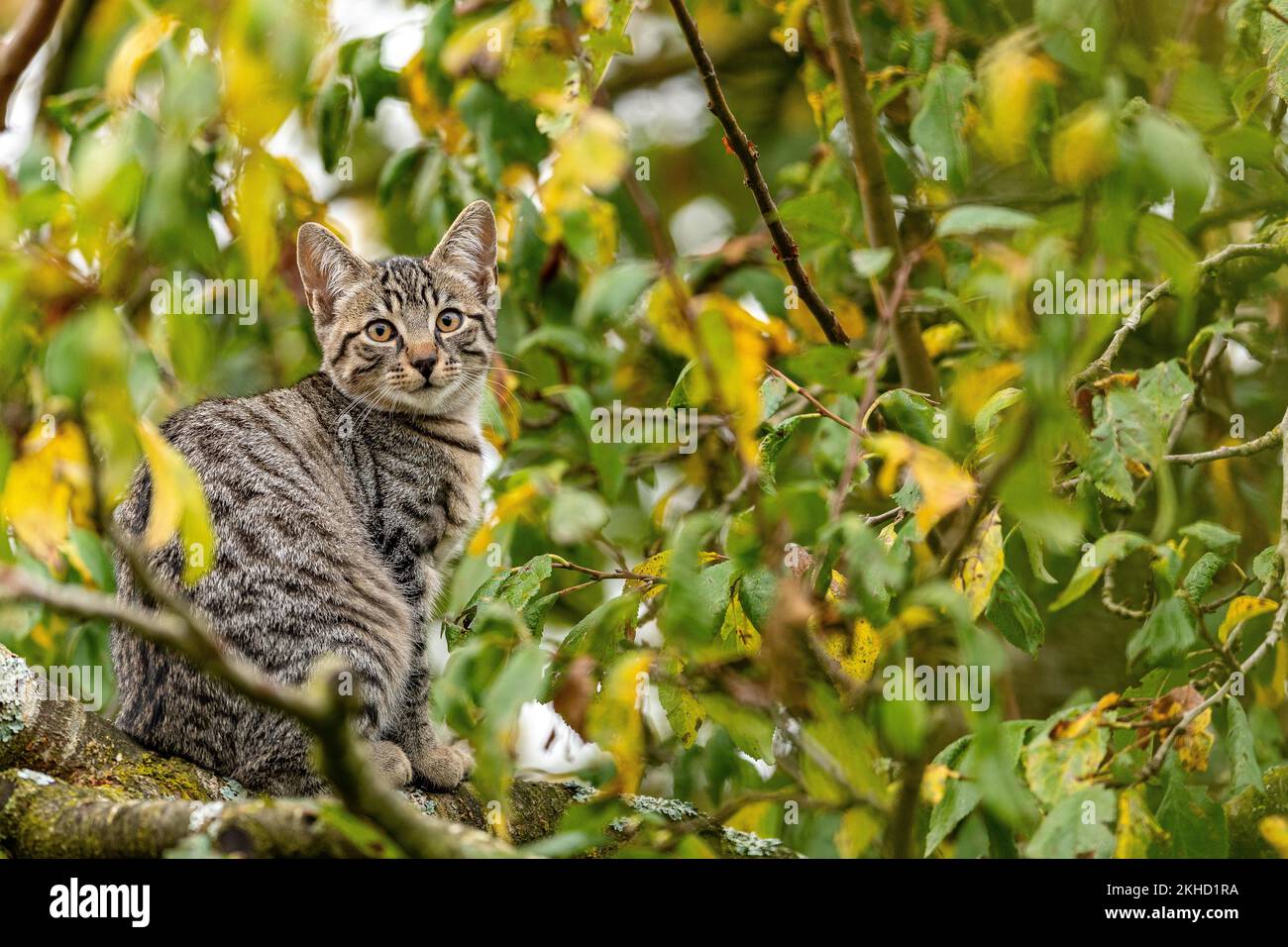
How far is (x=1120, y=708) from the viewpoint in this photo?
9.22 ft

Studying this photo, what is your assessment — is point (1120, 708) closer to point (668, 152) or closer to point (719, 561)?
point (719, 561)

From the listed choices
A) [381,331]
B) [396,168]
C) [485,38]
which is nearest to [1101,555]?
[485,38]

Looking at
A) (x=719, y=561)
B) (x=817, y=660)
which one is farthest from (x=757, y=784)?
(x=817, y=660)

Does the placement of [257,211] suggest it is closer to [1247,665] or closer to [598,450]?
[598,450]

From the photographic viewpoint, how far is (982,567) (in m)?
2.54

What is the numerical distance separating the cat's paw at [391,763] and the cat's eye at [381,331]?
1546 mm

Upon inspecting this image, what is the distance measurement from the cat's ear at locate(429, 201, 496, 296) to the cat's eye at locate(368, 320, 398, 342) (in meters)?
0.34

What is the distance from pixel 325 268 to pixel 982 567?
9.76ft

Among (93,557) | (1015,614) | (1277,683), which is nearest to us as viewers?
(1015,614)

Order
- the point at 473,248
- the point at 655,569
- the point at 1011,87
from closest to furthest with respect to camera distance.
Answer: the point at 1011,87
the point at 655,569
the point at 473,248

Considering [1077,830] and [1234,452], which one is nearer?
[1077,830]

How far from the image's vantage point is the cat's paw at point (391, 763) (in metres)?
3.60

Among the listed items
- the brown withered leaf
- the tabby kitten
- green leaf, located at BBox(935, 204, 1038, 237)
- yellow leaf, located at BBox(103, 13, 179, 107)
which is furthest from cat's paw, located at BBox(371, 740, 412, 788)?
green leaf, located at BBox(935, 204, 1038, 237)

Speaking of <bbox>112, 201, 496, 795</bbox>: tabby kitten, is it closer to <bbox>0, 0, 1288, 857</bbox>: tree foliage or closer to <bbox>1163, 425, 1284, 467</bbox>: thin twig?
<bbox>0, 0, 1288, 857</bbox>: tree foliage
